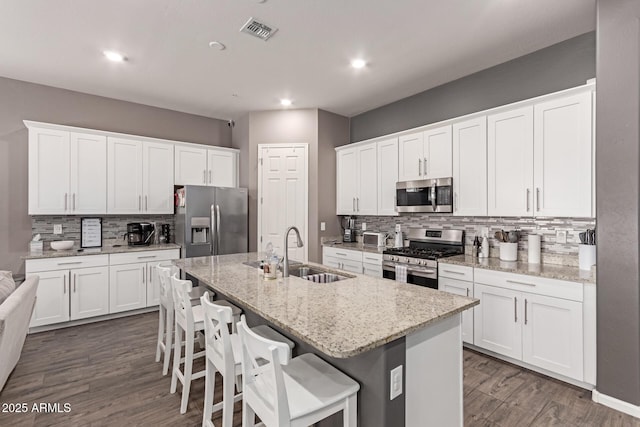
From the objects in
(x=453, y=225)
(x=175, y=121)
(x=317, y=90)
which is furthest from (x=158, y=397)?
(x=175, y=121)

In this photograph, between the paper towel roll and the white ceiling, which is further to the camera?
the paper towel roll

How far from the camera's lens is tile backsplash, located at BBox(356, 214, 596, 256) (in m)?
2.87

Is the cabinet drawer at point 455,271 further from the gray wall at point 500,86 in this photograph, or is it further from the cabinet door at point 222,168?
the cabinet door at point 222,168

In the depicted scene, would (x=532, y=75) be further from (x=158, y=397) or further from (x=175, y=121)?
(x=175, y=121)

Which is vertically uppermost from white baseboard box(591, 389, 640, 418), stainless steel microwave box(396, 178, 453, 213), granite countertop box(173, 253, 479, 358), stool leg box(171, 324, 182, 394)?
stainless steel microwave box(396, 178, 453, 213)

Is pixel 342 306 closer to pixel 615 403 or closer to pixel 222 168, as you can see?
pixel 615 403

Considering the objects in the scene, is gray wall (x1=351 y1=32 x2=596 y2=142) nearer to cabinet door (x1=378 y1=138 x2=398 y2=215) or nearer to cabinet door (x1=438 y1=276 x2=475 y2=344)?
cabinet door (x1=378 y1=138 x2=398 y2=215)

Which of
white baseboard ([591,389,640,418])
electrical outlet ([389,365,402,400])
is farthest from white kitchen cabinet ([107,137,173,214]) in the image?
white baseboard ([591,389,640,418])

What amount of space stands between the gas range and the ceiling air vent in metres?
2.69

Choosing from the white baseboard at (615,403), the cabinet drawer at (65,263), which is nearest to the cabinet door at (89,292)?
the cabinet drawer at (65,263)

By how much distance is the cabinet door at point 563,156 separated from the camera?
257cm

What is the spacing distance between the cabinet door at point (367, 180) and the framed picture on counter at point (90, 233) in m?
3.72

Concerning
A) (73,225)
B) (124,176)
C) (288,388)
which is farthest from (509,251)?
(73,225)

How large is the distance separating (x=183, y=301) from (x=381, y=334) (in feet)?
4.98
